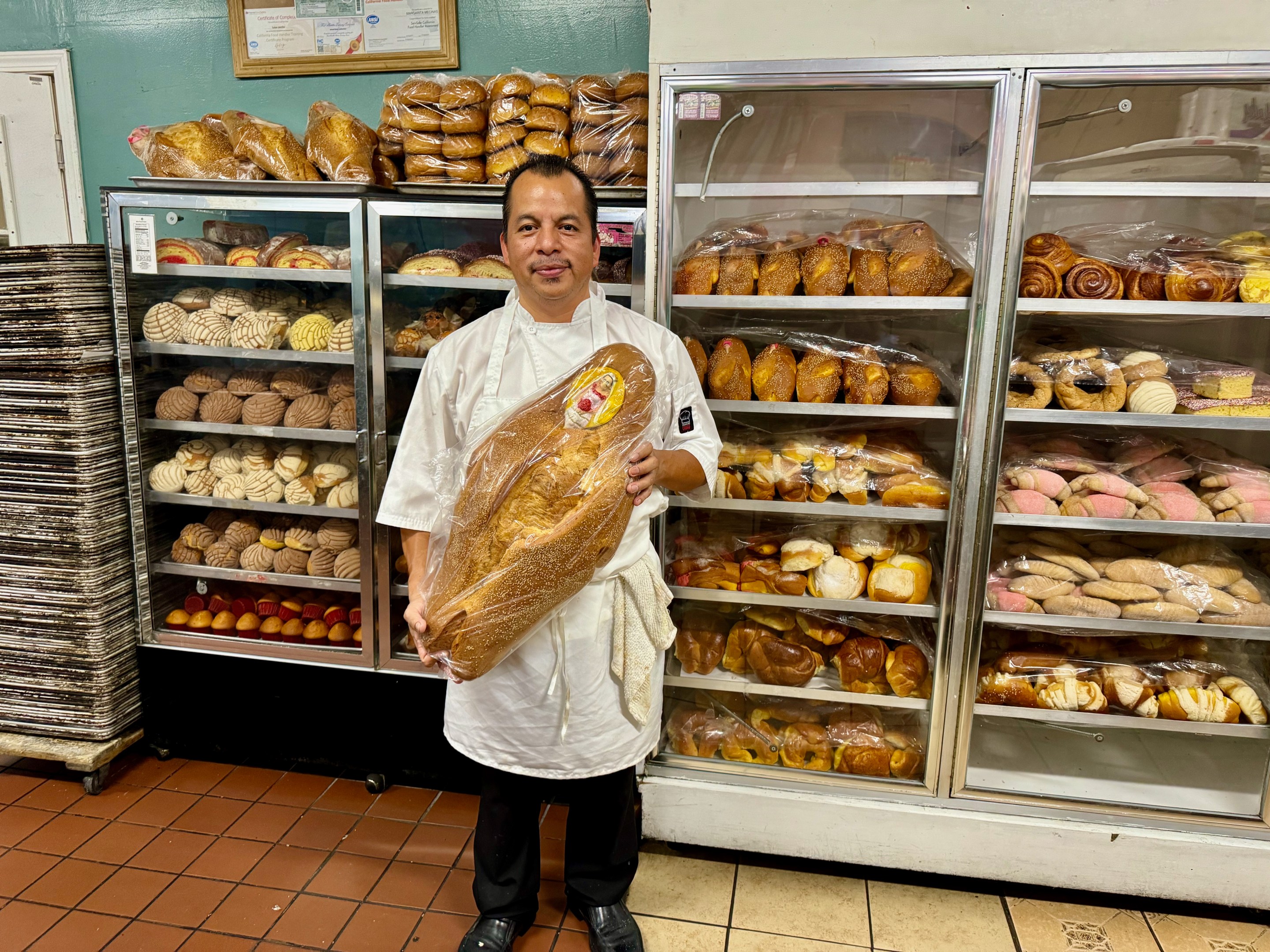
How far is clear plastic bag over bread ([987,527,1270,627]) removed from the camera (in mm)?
2104

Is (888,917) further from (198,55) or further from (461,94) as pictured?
(198,55)

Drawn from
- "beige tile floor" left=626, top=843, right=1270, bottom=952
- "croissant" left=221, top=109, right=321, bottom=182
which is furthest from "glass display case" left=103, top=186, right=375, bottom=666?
"beige tile floor" left=626, top=843, right=1270, bottom=952

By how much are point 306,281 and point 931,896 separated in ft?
8.41

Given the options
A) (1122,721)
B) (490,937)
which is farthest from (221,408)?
(1122,721)

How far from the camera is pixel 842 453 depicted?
2.23 m

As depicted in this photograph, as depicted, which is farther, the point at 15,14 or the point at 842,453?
→ the point at 15,14

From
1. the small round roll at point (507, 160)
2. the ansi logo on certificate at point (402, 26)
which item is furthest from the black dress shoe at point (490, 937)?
the ansi logo on certificate at point (402, 26)

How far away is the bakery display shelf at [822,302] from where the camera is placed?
6.60ft

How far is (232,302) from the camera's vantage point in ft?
8.39

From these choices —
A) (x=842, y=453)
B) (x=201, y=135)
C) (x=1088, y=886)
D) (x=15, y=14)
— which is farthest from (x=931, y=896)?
(x=15, y=14)

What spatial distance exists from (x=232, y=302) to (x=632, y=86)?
139 centimetres

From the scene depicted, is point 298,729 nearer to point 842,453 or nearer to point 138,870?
point 138,870

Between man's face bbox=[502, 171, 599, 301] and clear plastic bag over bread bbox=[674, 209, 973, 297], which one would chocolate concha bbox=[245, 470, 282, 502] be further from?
clear plastic bag over bread bbox=[674, 209, 973, 297]

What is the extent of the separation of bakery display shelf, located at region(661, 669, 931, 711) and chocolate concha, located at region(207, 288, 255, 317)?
Result: 1719 mm
